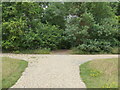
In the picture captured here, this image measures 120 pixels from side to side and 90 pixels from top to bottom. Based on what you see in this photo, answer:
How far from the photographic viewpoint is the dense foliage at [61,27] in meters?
8.18

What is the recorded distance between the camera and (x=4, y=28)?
26.6 feet

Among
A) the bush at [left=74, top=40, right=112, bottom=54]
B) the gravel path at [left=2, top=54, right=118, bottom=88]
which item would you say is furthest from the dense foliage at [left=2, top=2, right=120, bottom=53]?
the gravel path at [left=2, top=54, right=118, bottom=88]

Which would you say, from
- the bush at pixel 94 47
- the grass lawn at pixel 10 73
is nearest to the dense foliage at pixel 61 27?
the bush at pixel 94 47

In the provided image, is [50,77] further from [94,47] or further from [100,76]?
[94,47]

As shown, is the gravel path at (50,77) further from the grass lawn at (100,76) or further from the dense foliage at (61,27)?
the dense foliage at (61,27)

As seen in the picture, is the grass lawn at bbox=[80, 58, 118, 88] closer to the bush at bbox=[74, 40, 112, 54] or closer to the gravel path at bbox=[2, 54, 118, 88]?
the gravel path at bbox=[2, 54, 118, 88]

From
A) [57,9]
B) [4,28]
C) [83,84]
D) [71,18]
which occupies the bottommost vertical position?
[83,84]

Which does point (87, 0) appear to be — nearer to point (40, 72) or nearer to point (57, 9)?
point (57, 9)

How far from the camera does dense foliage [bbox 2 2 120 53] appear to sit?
818cm

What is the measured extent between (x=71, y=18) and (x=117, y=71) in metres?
4.99

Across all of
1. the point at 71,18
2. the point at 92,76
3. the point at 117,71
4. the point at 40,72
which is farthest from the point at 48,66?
the point at 71,18

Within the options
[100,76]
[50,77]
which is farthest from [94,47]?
[50,77]

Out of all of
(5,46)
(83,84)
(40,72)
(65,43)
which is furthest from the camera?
(65,43)

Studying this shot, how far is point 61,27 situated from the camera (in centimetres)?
948
